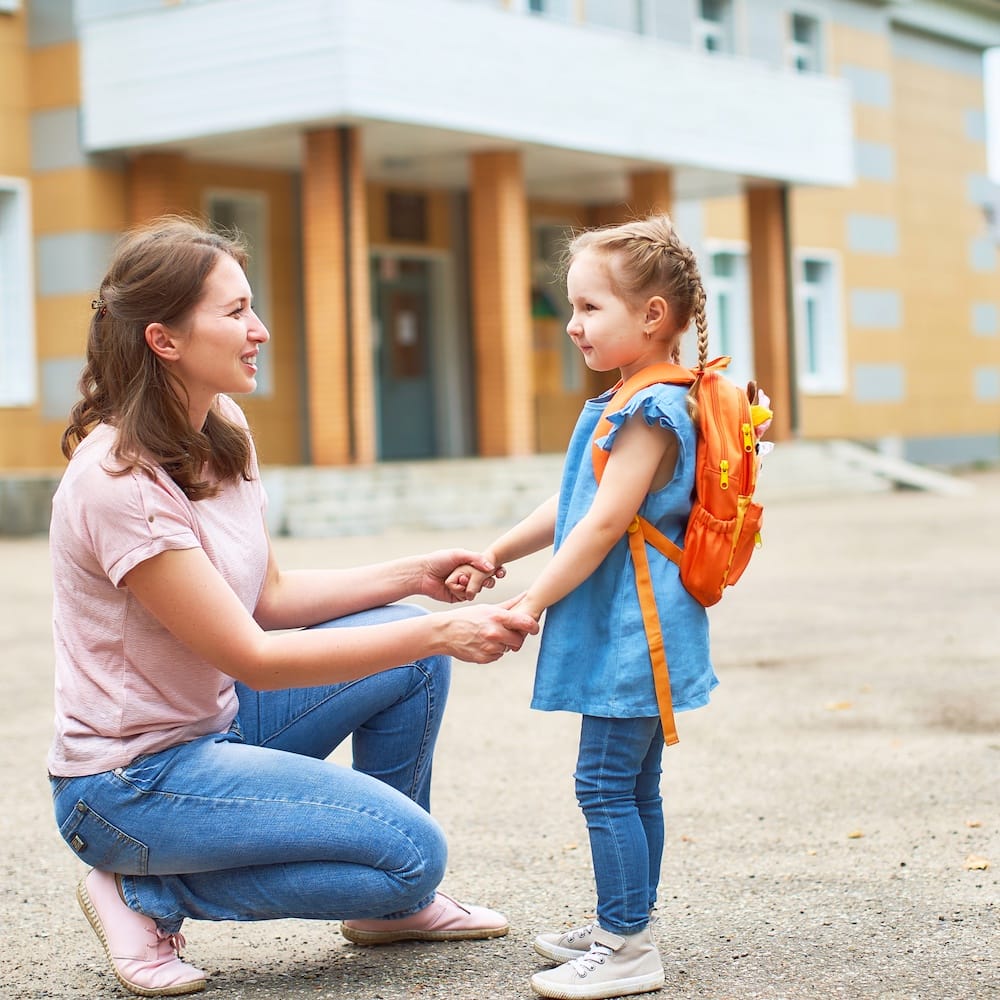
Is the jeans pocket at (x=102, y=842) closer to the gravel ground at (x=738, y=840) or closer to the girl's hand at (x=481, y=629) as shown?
the gravel ground at (x=738, y=840)

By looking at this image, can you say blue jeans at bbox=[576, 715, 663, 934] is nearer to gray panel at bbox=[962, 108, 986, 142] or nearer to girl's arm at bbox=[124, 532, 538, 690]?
girl's arm at bbox=[124, 532, 538, 690]

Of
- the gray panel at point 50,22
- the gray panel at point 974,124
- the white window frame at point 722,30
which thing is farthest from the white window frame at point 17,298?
the gray panel at point 974,124

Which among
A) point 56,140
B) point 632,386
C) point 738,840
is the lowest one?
point 738,840

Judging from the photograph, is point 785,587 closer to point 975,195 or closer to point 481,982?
point 481,982

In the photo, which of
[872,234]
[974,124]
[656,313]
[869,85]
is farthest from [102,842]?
[974,124]

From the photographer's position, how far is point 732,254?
83.7 ft

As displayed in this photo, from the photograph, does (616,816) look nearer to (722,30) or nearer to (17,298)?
(17,298)

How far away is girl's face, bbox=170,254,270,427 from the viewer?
316cm

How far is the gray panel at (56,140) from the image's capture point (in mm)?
17906

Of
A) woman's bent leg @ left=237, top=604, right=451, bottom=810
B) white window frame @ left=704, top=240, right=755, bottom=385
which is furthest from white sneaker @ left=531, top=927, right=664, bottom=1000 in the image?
white window frame @ left=704, top=240, right=755, bottom=385

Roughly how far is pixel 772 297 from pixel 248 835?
2050 cm

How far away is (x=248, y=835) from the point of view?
307cm

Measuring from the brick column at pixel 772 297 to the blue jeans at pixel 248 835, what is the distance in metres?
19.9

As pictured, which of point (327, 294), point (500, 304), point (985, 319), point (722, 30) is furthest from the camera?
point (985, 319)
